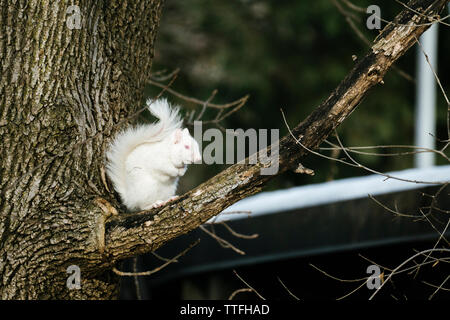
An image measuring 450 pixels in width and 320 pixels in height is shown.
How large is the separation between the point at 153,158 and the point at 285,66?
6.72m

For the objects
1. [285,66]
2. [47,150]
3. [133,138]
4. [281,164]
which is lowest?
[281,164]


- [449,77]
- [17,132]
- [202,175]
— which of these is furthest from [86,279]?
[449,77]

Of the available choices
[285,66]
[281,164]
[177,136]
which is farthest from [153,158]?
[285,66]

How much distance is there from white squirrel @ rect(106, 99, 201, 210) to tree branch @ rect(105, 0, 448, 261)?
353 millimetres

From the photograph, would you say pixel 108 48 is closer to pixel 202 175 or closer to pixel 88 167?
pixel 88 167

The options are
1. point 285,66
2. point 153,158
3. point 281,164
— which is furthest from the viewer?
point 285,66

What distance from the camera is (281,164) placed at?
236 centimetres

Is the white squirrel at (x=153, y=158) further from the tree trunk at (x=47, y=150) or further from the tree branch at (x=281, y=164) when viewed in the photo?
the tree branch at (x=281, y=164)

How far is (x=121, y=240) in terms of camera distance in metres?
2.52

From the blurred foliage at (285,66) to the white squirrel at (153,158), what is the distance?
5650 millimetres

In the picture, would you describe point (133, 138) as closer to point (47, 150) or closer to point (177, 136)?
point (177, 136)

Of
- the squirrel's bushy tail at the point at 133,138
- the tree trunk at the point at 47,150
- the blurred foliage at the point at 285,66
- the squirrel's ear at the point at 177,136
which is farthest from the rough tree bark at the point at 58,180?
the blurred foliage at the point at 285,66

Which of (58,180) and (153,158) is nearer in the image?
(58,180)

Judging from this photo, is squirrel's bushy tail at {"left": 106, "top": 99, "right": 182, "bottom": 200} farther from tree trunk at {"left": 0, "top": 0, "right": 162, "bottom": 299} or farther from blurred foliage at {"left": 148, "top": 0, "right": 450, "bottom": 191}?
blurred foliage at {"left": 148, "top": 0, "right": 450, "bottom": 191}
